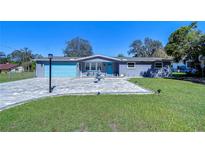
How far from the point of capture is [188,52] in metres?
20.3

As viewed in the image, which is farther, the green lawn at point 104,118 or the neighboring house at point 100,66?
the neighboring house at point 100,66

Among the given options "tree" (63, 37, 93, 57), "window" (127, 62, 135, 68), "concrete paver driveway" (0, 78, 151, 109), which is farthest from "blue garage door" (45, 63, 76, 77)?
"tree" (63, 37, 93, 57)

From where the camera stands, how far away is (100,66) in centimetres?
2364

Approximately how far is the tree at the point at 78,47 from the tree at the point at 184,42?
4035 cm

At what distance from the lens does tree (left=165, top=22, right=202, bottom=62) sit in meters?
19.7

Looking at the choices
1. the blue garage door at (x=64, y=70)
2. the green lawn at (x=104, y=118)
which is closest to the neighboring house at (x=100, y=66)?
the blue garage door at (x=64, y=70)

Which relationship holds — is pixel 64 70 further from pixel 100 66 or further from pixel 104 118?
pixel 104 118

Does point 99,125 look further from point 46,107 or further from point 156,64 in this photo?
point 156,64

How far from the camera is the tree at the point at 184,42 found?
1965cm

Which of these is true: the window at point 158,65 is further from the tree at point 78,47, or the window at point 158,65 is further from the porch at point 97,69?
the tree at point 78,47

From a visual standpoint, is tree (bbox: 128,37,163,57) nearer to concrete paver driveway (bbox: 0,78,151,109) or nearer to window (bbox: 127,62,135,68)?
window (bbox: 127,62,135,68)

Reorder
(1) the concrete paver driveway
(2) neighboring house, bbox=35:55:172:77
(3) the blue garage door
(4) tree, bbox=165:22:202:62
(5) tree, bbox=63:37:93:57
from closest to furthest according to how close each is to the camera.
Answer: (1) the concrete paver driveway
(4) tree, bbox=165:22:202:62
(2) neighboring house, bbox=35:55:172:77
(3) the blue garage door
(5) tree, bbox=63:37:93:57

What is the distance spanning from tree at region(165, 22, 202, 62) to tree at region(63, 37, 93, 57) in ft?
132
